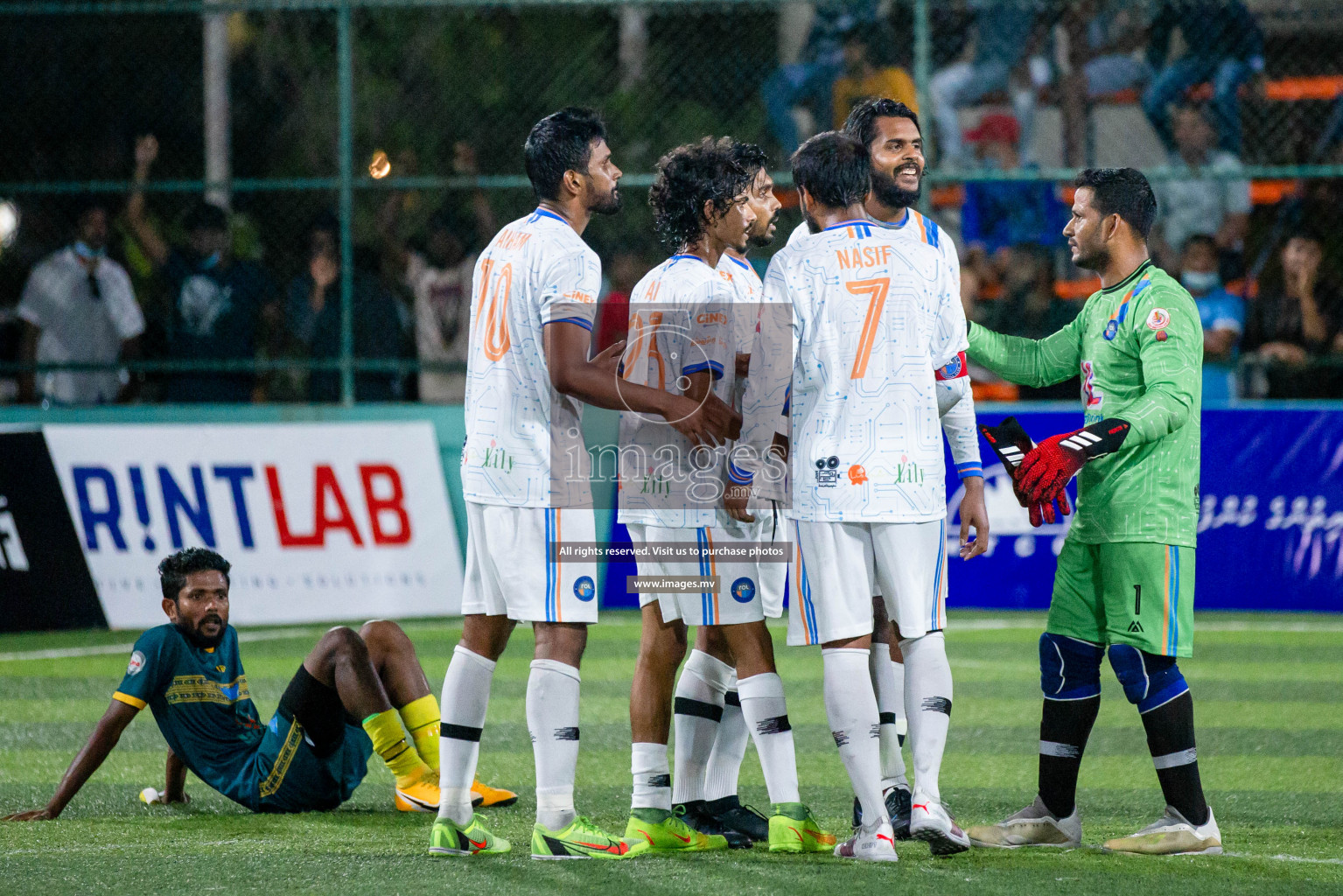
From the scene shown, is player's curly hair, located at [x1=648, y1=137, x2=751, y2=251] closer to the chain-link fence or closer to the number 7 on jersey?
the number 7 on jersey

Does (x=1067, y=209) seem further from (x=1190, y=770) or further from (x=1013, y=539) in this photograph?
(x=1190, y=770)

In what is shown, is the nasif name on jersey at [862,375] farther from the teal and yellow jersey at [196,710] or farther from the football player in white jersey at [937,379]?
the teal and yellow jersey at [196,710]

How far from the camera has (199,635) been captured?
5539 mm

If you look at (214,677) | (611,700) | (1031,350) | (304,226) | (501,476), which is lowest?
(611,700)

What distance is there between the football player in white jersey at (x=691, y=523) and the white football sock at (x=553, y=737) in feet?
0.99

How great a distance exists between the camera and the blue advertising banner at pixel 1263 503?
10.7m

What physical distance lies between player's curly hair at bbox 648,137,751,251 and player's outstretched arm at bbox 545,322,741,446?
1.78 feet

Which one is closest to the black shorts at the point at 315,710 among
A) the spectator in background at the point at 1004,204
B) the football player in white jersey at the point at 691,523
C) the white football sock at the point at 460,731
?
the white football sock at the point at 460,731

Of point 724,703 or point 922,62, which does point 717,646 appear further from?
point 922,62

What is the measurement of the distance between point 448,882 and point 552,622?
2.63 feet

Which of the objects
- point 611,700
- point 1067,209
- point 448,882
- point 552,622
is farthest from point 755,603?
point 1067,209

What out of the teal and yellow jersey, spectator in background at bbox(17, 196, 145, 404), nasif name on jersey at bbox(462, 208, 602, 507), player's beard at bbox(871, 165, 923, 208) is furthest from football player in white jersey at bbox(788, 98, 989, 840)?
spectator in background at bbox(17, 196, 145, 404)

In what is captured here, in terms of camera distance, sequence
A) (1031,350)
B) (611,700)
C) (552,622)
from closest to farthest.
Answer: (552,622), (1031,350), (611,700)

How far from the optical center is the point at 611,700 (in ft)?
26.1
